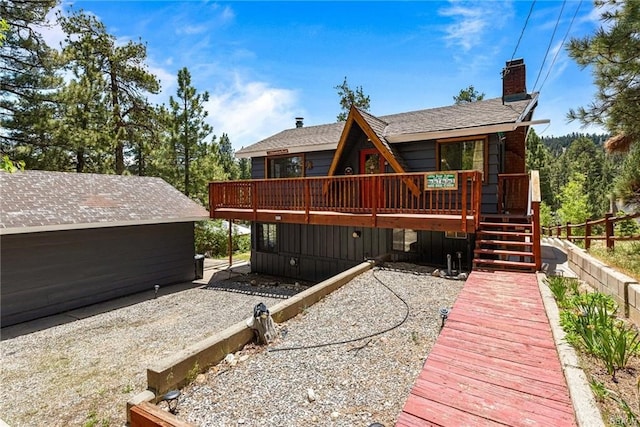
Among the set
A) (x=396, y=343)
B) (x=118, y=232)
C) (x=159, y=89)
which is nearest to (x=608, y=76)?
(x=396, y=343)

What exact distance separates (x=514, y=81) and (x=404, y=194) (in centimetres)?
574

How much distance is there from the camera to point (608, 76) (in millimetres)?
6449

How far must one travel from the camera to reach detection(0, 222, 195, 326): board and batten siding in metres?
7.49

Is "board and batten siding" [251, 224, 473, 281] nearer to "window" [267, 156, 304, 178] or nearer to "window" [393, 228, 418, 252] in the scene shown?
"window" [393, 228, 418, 252]

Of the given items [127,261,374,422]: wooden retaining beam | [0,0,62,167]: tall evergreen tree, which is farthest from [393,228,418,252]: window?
[0,0,62,167]: tall evergreen tree

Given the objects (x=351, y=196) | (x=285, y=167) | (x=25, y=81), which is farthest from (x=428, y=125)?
(x=25, y=81)

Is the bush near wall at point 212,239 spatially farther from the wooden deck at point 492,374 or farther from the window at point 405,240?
the wooden deck at point 492,374

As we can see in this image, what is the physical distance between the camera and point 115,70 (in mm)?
19109

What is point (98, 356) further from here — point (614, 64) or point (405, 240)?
point (614, 64)

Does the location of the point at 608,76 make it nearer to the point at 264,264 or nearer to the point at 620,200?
the point at 620,200

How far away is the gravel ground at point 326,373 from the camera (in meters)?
2.99

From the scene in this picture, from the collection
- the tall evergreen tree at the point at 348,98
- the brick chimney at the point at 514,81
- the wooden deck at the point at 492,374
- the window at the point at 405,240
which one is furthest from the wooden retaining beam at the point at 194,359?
the tall evergreen tree at the point at 348,98

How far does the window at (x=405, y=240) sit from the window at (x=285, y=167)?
454 centimetres

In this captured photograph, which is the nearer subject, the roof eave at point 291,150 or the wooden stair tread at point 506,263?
the wooden stair tread at point 506,263
